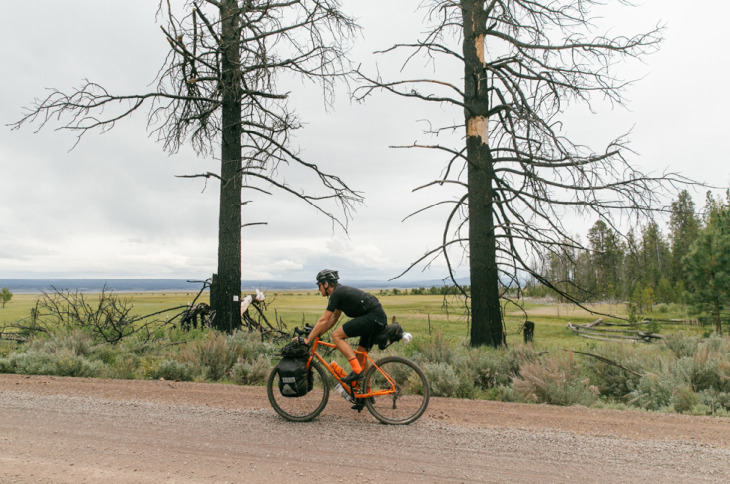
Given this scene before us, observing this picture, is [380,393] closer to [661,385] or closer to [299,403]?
[299,403]

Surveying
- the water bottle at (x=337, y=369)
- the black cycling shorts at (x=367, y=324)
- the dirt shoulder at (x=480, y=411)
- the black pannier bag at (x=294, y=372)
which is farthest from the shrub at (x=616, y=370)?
the black pannier bag at (x=294, y=372)

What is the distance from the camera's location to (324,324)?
6.27 m

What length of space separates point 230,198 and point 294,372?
8964mm

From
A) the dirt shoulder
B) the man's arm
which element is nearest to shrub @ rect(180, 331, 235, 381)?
the dirt shoulder

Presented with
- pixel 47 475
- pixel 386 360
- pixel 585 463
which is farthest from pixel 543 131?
pixel 47 475

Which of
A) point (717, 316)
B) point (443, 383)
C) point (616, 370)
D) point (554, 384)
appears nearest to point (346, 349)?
point (443, 383)

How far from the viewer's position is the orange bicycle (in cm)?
631

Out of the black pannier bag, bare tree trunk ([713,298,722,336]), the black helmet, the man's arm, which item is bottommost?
bare tree trunk ([713,298,722,336])

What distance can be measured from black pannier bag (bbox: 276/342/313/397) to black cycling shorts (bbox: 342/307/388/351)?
76 cm

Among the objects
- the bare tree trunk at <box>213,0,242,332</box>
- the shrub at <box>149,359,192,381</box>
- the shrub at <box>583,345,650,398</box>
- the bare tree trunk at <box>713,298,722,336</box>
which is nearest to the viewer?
the shrub at <box>583,345,650,398</box>

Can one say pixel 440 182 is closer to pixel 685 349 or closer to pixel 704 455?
pixel 685 349

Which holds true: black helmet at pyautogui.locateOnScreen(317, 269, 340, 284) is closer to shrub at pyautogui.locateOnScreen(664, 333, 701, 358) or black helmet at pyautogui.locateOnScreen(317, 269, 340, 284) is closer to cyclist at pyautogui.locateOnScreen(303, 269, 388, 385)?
cyclist at pyautogui.locateOnScreen(303, 269, 388, 385)

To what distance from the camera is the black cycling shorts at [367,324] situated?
615 centimetres

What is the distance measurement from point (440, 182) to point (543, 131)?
2.76 metres
